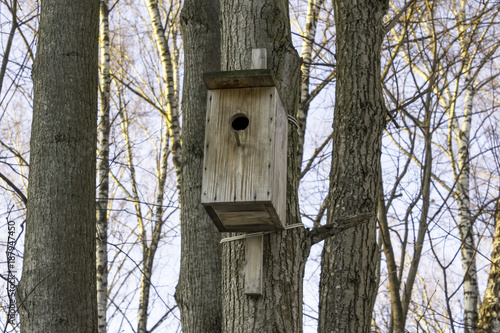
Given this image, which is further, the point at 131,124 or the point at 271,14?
the point at 131,124

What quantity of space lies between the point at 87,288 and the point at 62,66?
144 cm

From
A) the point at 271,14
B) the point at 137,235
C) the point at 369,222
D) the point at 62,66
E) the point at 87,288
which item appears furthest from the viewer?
the point at 137,235

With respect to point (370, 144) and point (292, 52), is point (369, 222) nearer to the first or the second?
point (370, 144)

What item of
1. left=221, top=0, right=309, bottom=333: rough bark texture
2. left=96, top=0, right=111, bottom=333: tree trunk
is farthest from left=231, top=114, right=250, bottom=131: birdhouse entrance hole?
left=96, top=0, right=111, bottom=333: tree trunk

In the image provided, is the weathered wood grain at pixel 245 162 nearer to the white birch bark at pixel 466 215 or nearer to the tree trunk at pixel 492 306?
the white birch bark at pixel 466 215

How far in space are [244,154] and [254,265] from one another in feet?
1.69

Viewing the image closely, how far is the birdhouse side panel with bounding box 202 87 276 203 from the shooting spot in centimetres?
290

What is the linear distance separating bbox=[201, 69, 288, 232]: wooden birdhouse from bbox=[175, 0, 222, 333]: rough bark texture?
1135mm

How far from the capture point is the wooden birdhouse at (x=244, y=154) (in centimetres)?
290

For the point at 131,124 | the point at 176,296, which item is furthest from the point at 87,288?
the point at 131,124

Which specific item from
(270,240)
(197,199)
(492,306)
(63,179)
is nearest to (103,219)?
(197,199)

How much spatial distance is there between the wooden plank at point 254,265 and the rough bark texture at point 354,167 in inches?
59.9

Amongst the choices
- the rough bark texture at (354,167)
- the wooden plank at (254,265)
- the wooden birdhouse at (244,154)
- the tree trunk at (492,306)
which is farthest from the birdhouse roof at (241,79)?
the tree trunk at (492,306)

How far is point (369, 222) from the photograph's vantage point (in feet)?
15.0
